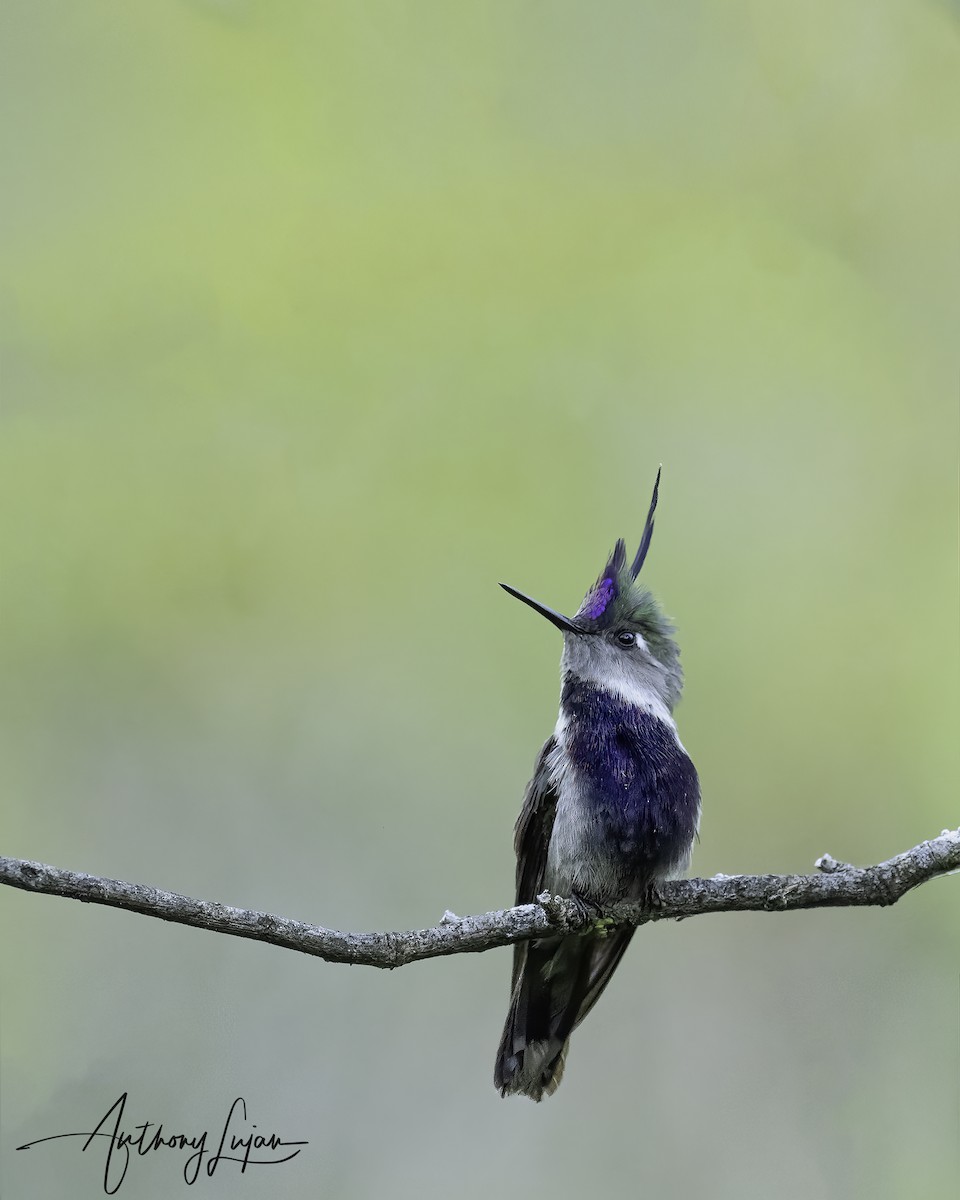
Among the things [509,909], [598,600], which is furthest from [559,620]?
[509,909]

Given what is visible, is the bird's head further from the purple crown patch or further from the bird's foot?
the bird's foot

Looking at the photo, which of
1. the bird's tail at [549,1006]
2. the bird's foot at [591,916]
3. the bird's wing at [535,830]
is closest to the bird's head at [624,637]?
the bird's wing at [535,830]

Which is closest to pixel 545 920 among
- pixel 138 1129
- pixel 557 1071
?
pixel 557 1071

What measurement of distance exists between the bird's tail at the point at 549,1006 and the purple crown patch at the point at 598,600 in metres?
0.98

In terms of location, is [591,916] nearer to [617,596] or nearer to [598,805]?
[598,805]

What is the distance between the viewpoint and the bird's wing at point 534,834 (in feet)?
10.8

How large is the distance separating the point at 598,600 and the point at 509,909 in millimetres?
1037

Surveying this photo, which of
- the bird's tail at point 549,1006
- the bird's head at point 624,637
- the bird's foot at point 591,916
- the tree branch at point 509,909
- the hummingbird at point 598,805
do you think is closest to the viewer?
the tree branch at point 509,909

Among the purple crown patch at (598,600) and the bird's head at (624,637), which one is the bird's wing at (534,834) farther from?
the purple crown patch at (598,600)

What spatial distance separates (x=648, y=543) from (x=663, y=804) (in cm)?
80

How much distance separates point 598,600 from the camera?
10.9ft

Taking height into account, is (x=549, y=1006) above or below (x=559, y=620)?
below

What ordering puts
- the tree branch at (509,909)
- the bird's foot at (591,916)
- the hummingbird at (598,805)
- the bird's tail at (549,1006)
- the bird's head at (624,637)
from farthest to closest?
1. the bird's tail at (549,1006)
2. the bird's head at (624,637)
3. the hummingbird at (598,805)
4. the bird's foot at (591,916)
5. the tree branch at (509,909)

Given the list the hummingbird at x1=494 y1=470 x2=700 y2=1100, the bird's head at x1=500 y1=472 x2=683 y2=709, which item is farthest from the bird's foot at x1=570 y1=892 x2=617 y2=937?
the bird's head at x1=500 y1=472 x2=683 y2=709
